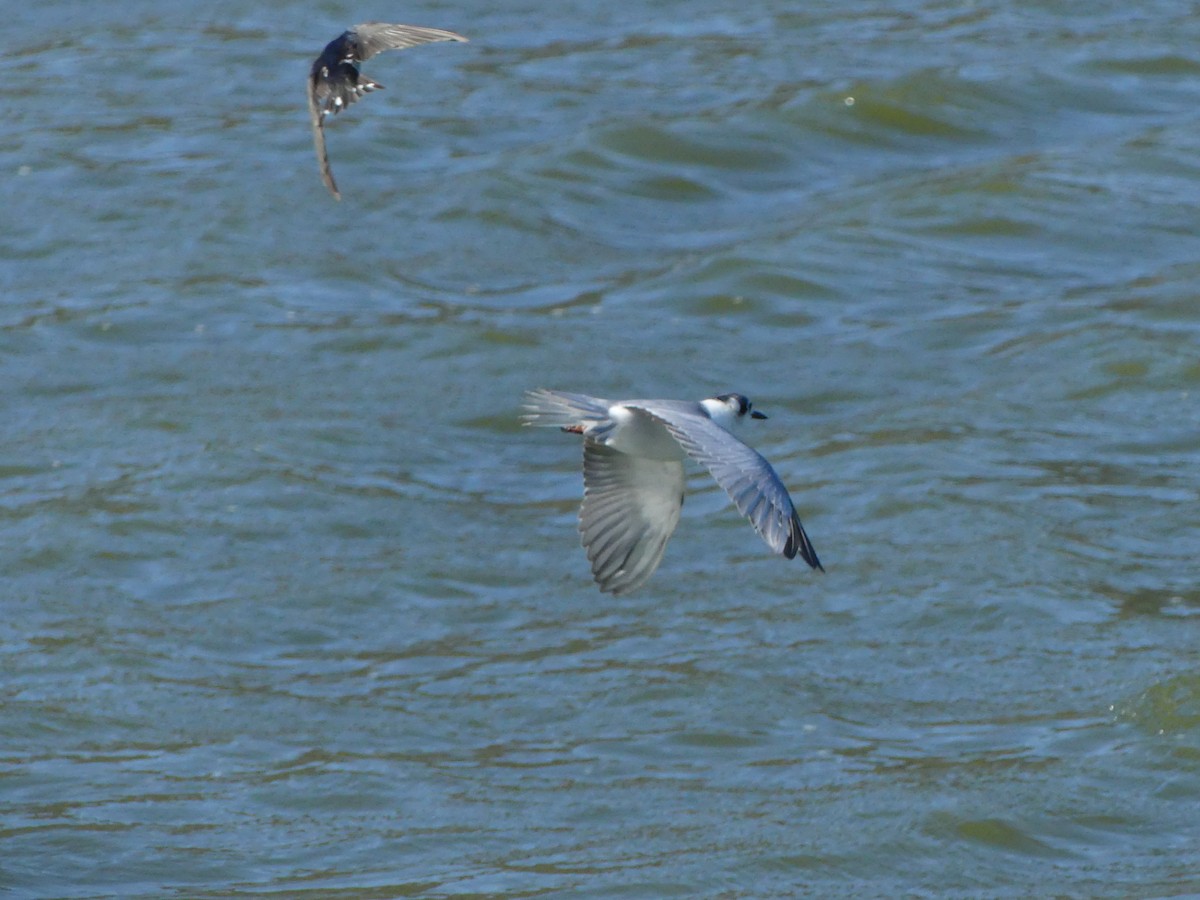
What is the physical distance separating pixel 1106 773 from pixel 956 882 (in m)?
1.03

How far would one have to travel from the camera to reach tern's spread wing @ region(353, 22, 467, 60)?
6.86m

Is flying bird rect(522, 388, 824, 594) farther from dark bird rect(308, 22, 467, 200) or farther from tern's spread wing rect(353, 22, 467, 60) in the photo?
tern's spread wing rect(353, 22, 467, 60)

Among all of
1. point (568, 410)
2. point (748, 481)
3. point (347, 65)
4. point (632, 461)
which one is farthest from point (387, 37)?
point (748, 481)

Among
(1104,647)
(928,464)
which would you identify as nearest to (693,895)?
(1104,647)

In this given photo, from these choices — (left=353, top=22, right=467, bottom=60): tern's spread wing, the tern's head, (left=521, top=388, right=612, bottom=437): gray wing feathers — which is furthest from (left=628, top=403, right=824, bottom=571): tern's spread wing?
(left=353, top=22, right=467, bottom=60): tern's spread wing

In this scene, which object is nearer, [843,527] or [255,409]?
[843,527]

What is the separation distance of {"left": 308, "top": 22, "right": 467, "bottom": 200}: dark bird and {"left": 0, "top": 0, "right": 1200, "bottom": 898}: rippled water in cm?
276

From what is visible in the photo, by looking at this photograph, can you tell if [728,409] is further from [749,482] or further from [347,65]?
[347,65]

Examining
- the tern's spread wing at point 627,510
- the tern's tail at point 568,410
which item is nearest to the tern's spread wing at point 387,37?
the tern's tail at point 568,410

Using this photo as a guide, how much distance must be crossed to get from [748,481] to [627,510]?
1.18m

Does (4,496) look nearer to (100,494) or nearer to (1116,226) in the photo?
(100,494)

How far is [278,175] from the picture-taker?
46.1ft

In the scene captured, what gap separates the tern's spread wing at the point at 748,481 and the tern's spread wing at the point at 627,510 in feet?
1.79

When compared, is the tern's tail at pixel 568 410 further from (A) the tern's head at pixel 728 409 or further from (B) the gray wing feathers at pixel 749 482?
(A) the tern's head at pixel 728 409
